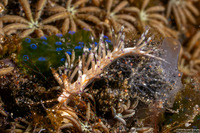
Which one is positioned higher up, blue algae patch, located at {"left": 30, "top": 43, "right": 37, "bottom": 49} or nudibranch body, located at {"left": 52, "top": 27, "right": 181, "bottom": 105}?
blue algae patch, located at {"left": 30, "top": 43, "right": 37, "bottom": 49}

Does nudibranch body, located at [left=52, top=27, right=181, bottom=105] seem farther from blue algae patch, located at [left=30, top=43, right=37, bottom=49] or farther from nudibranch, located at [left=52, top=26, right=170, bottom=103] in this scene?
blue algae patch, located at [left=30, top=43, right=37, bottom=49]

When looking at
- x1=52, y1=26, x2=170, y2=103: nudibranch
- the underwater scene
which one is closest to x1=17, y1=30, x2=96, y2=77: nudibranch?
the underwater scene

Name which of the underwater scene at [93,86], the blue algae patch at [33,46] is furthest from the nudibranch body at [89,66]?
the blue algae patch at [33,46]

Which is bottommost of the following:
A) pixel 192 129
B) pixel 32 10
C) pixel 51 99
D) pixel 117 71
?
pixel 192 129

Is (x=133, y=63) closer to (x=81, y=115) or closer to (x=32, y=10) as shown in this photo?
(x=81, y=115)

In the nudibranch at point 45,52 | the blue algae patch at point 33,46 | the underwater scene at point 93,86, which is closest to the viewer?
the underwater scene at point 93,86

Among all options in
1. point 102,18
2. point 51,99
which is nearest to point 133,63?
point 51,99

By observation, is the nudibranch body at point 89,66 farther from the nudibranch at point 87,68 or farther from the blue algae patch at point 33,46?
the blue algae patch at point 33,46

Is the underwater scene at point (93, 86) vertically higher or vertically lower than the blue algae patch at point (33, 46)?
lower

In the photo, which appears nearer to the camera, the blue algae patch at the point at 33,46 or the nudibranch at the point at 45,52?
the nudibranch at the point at 45,52

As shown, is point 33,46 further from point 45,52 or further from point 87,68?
point 87,68

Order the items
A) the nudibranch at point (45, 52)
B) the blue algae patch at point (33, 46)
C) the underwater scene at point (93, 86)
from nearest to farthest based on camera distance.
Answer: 1. the underwater scene at point (93, 86)
2. the nudibranch at point (45, 52)
3. the blue algae patch at point (33, 46)
